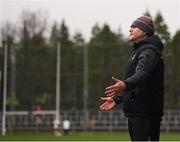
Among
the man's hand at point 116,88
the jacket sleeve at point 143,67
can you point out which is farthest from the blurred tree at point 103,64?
the man's hand at point 116,88

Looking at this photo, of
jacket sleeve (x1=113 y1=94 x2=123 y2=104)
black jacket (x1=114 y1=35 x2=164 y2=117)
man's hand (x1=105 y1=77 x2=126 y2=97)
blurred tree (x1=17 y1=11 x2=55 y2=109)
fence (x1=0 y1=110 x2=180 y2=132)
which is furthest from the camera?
blurred tree (x1=17 y1=11 x2=55 y2=109)

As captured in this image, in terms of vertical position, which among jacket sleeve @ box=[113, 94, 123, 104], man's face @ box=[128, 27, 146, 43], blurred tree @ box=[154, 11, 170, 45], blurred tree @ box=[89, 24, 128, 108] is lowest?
jacket sleeve @ box=[113, 94, 123, 104]

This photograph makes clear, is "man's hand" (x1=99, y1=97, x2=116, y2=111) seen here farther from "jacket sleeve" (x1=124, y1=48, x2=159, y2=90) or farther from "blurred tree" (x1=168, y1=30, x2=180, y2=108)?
"blurred tree" (x1=168, y1=30, x2=180, y2=108)

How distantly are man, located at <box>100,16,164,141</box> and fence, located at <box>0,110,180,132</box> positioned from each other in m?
45.9

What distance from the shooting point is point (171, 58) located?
205 feet

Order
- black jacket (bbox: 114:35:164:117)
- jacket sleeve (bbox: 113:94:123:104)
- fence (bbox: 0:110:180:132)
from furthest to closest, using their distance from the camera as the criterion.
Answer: fence (bbox: 0:110:180:132) < jacket sleeve (bbox: 113:94:123:104) < black jacket (bbox: 114:35:164:117)

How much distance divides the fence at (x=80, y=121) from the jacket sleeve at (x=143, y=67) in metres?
46.1

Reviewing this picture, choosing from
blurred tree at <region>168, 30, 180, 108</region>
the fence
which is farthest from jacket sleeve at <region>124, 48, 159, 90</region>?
blurred tree at <region>168, 30, 180, 108</region>

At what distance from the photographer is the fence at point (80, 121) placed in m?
52.0

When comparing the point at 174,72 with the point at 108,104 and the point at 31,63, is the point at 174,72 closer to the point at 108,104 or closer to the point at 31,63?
the point at 31,63

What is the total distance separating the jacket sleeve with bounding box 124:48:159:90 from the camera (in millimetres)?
4680

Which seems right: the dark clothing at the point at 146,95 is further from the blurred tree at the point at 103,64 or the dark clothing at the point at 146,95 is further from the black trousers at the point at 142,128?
the blurred tree at the point at 103,64

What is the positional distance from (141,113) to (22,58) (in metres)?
56.7

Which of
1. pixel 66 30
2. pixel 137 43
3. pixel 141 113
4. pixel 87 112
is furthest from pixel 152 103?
pixel 66 30
